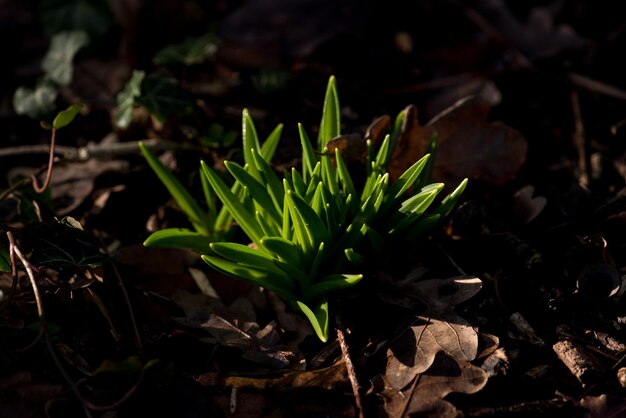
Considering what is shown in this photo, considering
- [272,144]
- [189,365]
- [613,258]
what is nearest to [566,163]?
[613,258]

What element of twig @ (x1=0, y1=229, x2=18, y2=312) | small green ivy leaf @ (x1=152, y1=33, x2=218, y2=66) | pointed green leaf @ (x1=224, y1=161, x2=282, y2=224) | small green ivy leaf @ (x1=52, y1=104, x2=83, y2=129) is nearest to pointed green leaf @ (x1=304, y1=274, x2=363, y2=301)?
pointed green leaf @ (x1=224, y1=161, x2=282, y2=224)

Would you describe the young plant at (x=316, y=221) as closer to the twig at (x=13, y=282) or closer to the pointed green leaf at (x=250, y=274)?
the pointed green leaf at (x=250, y=274)

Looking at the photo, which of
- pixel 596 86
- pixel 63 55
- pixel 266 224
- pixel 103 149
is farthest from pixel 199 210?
pixel 596 86

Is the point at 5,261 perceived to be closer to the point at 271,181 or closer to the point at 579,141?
the point at 271,181

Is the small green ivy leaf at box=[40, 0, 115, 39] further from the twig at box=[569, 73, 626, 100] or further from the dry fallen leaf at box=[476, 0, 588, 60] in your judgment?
the twig at box=[569, 73, 626, 100]

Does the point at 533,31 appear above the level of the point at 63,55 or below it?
below

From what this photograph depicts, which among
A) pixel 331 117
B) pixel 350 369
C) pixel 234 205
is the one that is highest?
pixel 331 117
